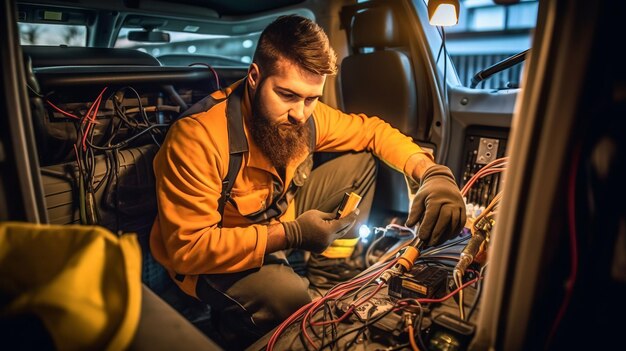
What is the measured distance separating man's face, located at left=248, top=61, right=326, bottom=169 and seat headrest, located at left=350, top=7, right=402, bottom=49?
0.60 meters

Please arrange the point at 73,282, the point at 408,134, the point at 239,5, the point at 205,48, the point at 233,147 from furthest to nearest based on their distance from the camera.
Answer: the point at 205,48 → the point at 239,5 → the point at 408,134 → the point at 233,147 → the point at 73,282

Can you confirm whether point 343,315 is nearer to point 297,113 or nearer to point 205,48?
point 297,113

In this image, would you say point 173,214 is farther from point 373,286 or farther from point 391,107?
point 391,107

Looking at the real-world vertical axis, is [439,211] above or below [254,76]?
below

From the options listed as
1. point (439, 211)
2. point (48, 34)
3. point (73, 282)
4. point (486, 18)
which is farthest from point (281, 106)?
point (486, 18)

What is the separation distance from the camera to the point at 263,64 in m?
1.64

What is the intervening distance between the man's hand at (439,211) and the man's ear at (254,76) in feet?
2.65

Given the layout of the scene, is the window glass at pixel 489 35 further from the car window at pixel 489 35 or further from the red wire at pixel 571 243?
the red wire at pixel 571 243

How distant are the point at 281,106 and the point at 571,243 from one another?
118 centimetres

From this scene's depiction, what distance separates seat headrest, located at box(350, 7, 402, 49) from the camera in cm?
202

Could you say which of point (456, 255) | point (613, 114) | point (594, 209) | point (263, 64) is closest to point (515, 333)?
point (594, 209)

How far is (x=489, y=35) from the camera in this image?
6582 millimetres

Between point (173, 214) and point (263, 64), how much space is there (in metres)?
0.70

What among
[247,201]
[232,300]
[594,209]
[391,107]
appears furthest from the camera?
[391,107]
